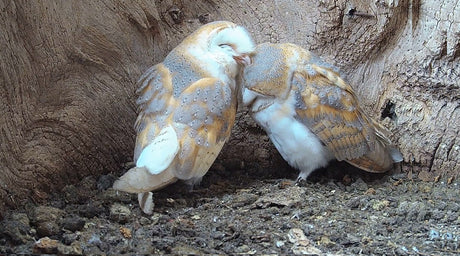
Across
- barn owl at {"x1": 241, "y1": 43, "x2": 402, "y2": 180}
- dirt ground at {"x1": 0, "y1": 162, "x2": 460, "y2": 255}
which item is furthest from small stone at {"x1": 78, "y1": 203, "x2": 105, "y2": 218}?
barn owl at {"x1": 241, "y1": 43, "x2": 402, "y2": 180}

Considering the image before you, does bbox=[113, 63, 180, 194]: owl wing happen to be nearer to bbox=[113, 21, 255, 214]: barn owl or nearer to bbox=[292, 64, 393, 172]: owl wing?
bbox=[113, 21, 255, 214]: barn owl

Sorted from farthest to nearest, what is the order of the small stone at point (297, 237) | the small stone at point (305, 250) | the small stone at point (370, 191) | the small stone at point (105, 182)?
1. the small stone at point (370, 191)
2. the small stone at point (105, 182)
3. the small stone at point (297, 237)
4. the small stone at point (305, 250)

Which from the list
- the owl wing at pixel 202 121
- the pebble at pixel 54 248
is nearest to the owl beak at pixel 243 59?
the owl wing at pixel 202 121

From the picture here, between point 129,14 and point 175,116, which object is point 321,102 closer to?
point 175,116

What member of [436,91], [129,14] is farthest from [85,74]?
[436,91]

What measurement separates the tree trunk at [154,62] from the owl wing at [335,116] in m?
0.23

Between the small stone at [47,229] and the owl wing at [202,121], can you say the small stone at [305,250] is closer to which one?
the owl wing at [202,121]

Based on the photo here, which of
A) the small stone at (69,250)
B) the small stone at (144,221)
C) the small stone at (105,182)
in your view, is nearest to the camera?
the small stone at (69,250)

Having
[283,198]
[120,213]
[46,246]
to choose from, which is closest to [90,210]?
[120,213]

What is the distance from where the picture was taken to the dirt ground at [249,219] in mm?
2225

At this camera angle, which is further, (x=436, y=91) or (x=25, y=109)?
(x=436, y=91)

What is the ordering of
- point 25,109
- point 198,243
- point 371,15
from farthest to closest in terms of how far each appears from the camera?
point 371,15, point 25,109, point 198,243

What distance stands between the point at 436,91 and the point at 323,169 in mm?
658

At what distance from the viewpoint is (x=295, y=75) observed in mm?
3047
